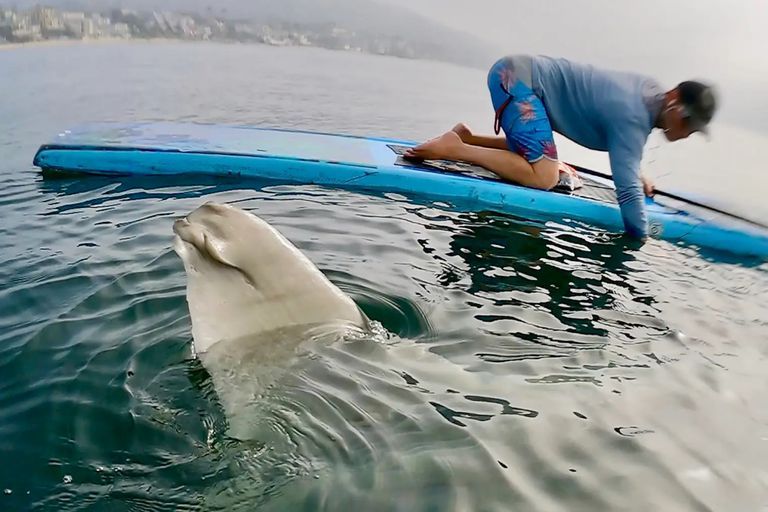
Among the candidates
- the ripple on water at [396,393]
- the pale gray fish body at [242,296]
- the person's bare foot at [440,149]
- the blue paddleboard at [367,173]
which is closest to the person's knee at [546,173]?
the blue paddleboard at [367,173]

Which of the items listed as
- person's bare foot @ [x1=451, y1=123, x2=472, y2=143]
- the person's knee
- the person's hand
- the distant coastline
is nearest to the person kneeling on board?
the person's knee

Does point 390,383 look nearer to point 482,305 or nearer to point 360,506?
point 360,506

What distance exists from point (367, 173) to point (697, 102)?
2.37 m

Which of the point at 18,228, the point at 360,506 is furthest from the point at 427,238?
the point at 360,506

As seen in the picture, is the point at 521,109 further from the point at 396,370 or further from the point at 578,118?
the point at 396,370

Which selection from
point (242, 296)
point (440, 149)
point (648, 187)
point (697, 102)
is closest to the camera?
point (242, 296)

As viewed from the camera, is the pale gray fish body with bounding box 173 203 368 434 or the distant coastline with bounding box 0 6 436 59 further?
the distant coastline with bounding box 0 6 436 59

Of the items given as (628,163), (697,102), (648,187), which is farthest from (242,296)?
(648,187)

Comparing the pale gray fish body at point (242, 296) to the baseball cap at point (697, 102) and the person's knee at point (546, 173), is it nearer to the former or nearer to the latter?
the baseball cap at point (697, 102)

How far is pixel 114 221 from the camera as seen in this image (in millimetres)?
4234

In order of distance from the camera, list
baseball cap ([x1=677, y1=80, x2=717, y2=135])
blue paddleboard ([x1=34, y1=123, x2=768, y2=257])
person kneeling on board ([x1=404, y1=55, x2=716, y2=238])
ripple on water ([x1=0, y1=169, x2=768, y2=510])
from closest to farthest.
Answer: ripple on water ([x1=0, y1=169, x2=768, y2=510])
baseball cap ([x1=677, y1=80, x2=717, y2=135])
person kneeling on board ([x1=404, y1=55, x2=716, y2=238])
blue paddleboard ([x1=34, y1=123, x2=768, y2=257])

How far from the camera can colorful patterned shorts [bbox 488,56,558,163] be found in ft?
15.9

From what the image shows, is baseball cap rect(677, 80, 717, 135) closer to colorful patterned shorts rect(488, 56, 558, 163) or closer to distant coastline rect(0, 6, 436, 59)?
colorful patterned shorts rect(488, 56, 558, 163)

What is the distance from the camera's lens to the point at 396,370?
2256 millimetres
